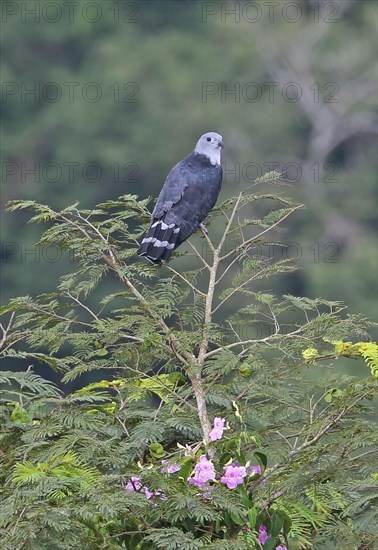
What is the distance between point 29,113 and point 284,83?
4603 mm

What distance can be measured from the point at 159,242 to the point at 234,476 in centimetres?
235

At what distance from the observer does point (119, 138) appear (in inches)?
1088

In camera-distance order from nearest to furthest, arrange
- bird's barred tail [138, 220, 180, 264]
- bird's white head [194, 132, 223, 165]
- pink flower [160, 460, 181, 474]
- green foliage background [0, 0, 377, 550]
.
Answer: green foliage background [0, 0, 377, 550] < pink flower [160, 460, 181, 474] < bird's barred tail [138, 220, 180, 264] < bird's white head [194, 132, 223, 165]

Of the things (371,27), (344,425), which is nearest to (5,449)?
(344,425)

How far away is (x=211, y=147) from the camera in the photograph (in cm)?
650

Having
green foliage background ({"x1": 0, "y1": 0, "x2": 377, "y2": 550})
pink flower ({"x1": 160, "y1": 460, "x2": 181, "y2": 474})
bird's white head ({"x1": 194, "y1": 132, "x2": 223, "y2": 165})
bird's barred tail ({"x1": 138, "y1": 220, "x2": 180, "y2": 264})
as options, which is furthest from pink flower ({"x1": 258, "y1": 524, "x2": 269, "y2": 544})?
bird's white head ({"x1": 194, "y1": 132, "x2": 223, "y2": 165})

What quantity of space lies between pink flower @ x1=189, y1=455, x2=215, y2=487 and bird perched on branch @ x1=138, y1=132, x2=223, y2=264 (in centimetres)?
199

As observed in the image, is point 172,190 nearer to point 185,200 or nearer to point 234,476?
point 185,200

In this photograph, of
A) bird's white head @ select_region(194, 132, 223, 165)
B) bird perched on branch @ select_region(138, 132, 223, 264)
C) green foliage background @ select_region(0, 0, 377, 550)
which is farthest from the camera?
bird's white head @ select_region(194, 132, 223, 165)

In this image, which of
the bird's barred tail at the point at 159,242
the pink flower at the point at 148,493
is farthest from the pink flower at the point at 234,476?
the bird's barred tail at the point at 159,242

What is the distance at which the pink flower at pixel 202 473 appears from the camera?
2559 millimetres

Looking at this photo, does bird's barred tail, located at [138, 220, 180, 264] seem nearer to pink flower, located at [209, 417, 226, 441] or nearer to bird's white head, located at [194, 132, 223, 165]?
bird's white head, located at [194, 132, 223, 165]

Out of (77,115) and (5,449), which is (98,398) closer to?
(5,449)

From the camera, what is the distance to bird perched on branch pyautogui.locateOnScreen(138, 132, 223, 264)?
4918 millimetres
